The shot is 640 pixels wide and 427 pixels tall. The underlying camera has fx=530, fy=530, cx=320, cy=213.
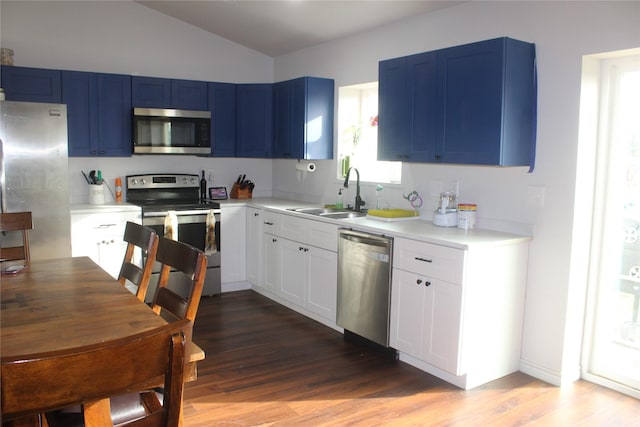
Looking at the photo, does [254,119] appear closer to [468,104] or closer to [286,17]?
[286,17]

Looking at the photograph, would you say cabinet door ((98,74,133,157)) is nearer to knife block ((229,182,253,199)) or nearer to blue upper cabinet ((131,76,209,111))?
blue upper cabinet ((131,76,209,111))

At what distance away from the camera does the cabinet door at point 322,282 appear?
408 cm

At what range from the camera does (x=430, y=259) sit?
323 centimetres

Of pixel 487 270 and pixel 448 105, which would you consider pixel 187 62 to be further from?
pixel 487 270

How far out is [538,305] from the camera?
339 centimetres

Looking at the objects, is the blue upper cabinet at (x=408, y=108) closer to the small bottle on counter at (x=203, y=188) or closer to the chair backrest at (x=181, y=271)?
the chair backrest at (x=181, y=271)

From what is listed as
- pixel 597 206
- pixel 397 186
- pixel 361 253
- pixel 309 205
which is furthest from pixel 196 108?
pixel 597 206

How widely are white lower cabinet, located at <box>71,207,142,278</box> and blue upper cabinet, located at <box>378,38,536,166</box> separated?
2539 mm

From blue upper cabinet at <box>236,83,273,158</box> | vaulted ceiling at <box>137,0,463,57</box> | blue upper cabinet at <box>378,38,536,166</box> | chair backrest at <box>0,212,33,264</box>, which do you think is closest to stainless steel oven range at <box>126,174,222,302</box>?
blue upper cabinet at <box>236,83,273,158</box>

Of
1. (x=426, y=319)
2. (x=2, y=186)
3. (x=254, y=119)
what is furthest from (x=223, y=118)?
(x=426, y=319)

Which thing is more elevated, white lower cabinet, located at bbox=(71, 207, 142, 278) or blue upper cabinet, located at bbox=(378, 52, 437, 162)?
blue upper cabinet, located at bbox=(378, 52, 437, 162)

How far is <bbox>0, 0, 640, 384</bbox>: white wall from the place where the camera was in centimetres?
318

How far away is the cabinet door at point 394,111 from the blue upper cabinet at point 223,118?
198cm

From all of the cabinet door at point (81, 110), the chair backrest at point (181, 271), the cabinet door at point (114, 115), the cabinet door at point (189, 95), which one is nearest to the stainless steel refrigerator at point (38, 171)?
the cabinet door at point (81, 110)
